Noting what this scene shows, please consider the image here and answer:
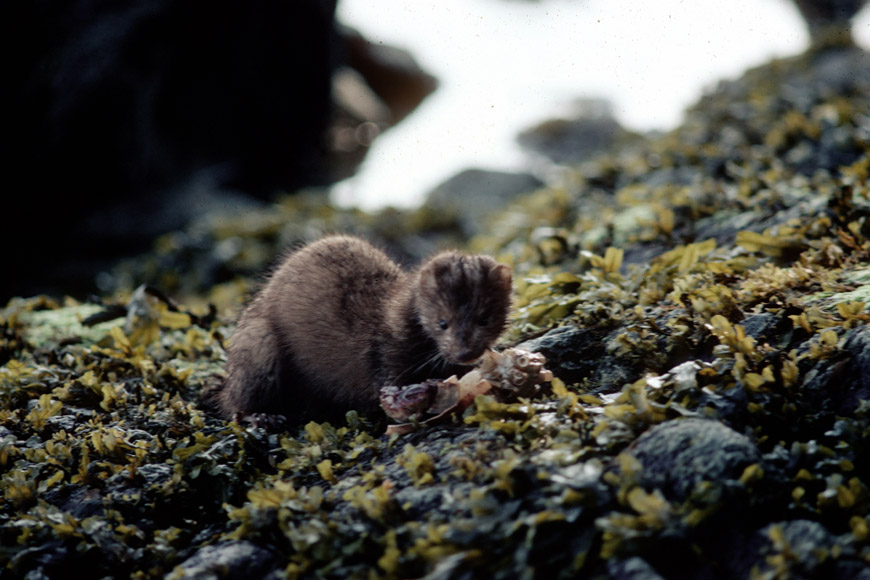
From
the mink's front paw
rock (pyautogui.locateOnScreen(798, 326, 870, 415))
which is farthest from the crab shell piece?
rock (pyautogui.locateOnScreen(798, 326, 870, 415))

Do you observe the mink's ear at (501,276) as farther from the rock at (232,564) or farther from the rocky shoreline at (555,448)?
the rock at (232,564)

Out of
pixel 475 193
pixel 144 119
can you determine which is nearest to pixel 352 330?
pixel 144 119

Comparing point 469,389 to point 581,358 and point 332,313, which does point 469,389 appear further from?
point 332,313

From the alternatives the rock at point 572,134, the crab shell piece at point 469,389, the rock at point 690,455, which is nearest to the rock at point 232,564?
the crab shell piece at point 469,389

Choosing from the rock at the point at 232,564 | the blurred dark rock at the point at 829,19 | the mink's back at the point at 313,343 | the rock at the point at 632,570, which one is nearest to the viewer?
the rock at the point at 632,570

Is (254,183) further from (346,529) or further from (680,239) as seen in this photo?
(346,529)

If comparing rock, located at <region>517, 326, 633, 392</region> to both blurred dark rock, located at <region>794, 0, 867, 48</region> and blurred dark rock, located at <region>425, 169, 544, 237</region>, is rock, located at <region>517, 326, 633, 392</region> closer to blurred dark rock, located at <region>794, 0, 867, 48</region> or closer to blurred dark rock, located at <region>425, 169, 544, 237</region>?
blurred dark rock, located at <region>425, 169, 544, 237</region>
